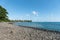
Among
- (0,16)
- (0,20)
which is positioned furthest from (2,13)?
(0,20)

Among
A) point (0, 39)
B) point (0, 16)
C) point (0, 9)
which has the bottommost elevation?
point (0, 39)

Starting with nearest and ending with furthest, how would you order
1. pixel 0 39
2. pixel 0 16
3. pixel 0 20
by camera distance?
pixel 0 39, pixel 0 16, pixel 0 20

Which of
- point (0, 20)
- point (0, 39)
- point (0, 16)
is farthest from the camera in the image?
point (0, 20)

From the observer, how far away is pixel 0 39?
11617mm

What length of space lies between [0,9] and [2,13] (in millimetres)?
3573

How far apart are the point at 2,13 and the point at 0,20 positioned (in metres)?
8.21

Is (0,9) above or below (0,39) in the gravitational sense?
above

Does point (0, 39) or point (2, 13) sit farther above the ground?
point (2, 13)

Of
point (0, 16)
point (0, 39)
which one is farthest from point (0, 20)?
point (0, 39)

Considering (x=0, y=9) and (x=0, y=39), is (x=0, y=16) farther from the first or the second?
(x=0, y=39)

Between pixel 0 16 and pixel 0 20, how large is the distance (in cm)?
719

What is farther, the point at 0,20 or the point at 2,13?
the point at 0,20

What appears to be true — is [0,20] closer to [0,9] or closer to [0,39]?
[0,9]

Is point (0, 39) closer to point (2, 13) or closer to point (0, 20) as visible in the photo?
point (2, 13)
